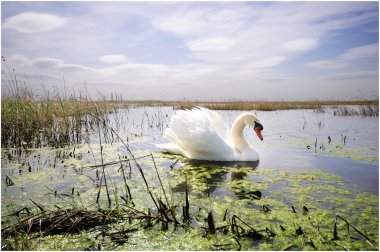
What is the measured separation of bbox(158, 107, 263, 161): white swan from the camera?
6.70 m

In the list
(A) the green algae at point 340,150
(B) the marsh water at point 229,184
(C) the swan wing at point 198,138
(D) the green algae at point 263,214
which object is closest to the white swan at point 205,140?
(C) the swan wing at point 198,138

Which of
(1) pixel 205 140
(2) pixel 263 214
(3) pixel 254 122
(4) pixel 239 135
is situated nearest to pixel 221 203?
(2) pixel 263 214

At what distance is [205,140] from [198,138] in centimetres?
17

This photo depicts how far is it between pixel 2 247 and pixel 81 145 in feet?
20.9

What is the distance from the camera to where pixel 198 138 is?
6.68 metres

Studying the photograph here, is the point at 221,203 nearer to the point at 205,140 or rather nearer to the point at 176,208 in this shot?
the point at 176,208

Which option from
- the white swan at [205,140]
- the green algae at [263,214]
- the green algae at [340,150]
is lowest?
the green algae at [263,214]

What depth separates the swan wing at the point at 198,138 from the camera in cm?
666

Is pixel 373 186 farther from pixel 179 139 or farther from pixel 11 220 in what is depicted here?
pixel 11 220

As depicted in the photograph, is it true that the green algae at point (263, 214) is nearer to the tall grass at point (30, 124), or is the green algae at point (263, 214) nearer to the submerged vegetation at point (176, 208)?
the submerged vegetation at point (176, 208)

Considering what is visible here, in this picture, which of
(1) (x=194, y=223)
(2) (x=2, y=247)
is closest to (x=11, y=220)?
(2) (x=2, y=247)

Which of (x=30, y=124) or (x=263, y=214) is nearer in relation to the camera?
(x=263, y=214)

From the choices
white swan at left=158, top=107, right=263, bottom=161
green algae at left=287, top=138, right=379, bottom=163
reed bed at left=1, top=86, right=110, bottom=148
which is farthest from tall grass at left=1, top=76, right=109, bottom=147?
green algae at left=287, top=138, right=379, bottom=163

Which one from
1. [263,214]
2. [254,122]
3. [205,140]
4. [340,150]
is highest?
[254,122]
